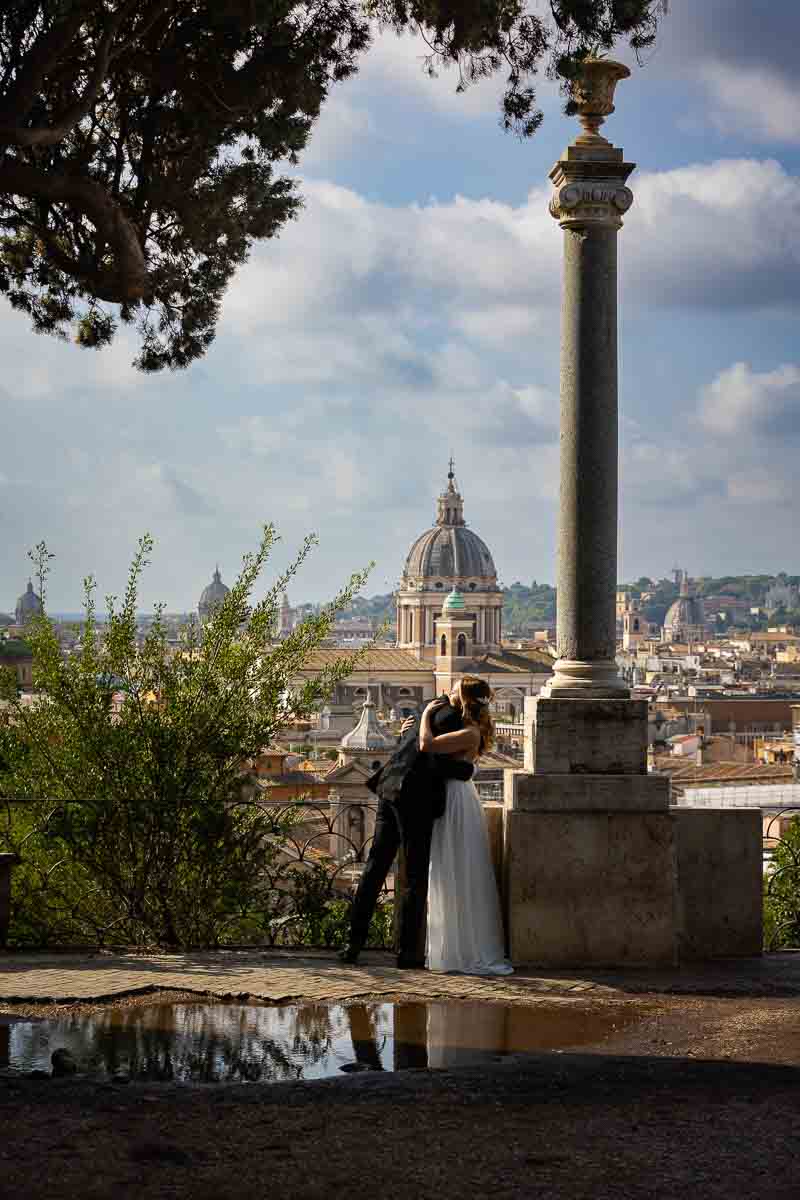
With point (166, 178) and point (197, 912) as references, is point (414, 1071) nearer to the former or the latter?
point (197, 912)

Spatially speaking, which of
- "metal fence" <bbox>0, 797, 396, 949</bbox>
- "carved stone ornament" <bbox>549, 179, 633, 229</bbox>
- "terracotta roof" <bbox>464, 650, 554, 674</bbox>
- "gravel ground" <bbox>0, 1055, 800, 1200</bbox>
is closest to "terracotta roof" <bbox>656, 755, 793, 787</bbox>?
"metal fence" <bbox>0, 797, 396, 949</bbox>

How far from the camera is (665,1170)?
312 centimetres

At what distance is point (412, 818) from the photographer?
215 inches

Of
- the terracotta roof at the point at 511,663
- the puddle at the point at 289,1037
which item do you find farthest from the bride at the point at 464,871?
the terracotta roof at the point at 511,663

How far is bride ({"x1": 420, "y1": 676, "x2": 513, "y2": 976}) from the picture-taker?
213 inches

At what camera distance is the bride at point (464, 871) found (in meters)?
5.41

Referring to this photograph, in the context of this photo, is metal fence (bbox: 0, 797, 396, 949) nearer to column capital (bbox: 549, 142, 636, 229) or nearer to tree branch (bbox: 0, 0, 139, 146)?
column capital (bbox: 549, 142, 636, 229)

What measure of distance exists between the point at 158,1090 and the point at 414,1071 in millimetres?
646

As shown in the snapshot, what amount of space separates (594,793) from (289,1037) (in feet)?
5.12

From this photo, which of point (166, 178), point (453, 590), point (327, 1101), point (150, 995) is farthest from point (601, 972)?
point (453, 590)

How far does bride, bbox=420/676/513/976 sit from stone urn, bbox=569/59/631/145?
2.12 meters

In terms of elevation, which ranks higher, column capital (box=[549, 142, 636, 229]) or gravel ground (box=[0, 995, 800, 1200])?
column capital (box=[549, 142, 636, 229])

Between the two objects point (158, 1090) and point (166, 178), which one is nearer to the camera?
point (158, 1090)

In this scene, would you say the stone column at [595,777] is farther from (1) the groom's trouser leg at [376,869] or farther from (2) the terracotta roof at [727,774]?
(2) the terracotta roof at [727,774]
